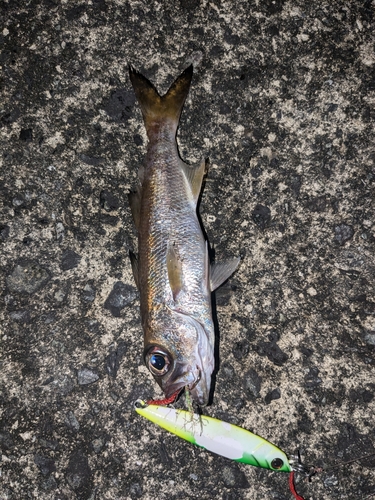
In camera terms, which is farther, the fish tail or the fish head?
the fish tail

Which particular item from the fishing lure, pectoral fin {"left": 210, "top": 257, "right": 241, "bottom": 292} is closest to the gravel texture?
the fishing lure

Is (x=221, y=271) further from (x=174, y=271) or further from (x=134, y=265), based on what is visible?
(x=134, y=265)

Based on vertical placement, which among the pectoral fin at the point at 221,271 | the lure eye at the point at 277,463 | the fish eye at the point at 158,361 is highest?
the pectoral fin at the point at 221,271

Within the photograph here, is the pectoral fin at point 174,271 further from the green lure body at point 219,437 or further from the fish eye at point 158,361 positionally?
the green lure body at point 219,437

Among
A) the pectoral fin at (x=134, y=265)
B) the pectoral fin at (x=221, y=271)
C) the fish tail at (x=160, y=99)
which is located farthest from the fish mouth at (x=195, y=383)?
the fish tail at (x=160, y=99)

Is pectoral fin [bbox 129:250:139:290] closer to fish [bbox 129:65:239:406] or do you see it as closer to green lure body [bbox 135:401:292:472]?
fish [bbox 129:65:239:406]

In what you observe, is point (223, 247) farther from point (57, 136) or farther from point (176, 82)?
point (57, 136)

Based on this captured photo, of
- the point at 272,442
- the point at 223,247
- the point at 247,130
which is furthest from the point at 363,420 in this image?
the point at 247,130
